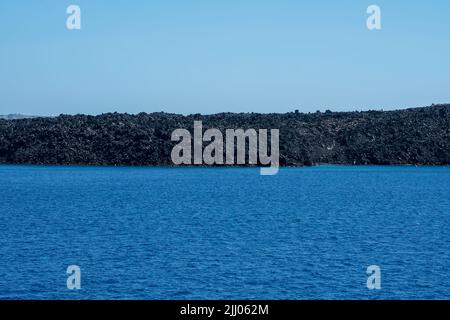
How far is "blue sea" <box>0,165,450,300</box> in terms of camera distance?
34.7 meters

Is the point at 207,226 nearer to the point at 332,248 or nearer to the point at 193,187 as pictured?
the point at 332,248

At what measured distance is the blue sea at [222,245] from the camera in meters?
34.7

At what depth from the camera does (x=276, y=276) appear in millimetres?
37312

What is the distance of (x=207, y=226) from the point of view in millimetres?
61188

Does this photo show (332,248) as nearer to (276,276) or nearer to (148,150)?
(276,276)

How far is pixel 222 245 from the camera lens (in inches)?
1934

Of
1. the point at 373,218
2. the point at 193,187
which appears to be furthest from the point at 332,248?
the point at 193,187

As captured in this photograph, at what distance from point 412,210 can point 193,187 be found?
44.6 metres

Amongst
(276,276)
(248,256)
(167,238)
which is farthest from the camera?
(167,238)

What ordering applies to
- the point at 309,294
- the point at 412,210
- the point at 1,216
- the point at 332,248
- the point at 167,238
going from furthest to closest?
the point at 412,210 → the point at 1,216 → the point at 167,238 → the point at 332,248 → the point at 309,294

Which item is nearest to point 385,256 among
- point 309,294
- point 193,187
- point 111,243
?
point 309,294

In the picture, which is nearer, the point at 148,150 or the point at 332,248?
the point at 332,248

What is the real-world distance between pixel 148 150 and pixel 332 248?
154159 millimetres
